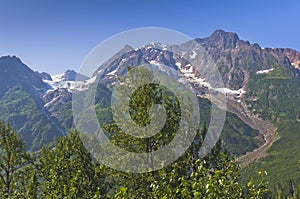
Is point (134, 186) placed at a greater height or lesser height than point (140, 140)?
lesser

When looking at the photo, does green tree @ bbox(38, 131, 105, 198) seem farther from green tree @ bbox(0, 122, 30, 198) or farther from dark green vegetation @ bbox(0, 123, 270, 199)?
green tree @ bbox(0, 122, 30, 198)

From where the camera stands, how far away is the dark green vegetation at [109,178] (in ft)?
44.8

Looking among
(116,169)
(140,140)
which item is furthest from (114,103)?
(116,169)

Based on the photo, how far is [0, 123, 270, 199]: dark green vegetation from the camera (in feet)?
44.8

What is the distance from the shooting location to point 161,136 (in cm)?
2634

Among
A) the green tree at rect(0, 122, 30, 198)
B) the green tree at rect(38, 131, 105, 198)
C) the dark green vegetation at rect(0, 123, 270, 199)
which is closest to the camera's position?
the dark green vegetation at rect(0, 123, 270, 199)

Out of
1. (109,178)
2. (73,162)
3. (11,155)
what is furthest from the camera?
(11,155)

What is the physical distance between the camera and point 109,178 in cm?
3297

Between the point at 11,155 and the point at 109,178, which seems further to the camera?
the point at 11,155

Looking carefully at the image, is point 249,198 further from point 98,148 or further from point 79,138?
point 79,138

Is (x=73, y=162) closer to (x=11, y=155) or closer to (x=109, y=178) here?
(x=109, y=178)

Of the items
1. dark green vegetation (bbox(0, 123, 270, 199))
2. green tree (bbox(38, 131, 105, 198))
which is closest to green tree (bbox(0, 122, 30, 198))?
dark green vegetation (bbox(0, 123, 270, 199))

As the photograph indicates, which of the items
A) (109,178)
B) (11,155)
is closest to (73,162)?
(109,178)

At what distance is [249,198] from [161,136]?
40.3 ft
